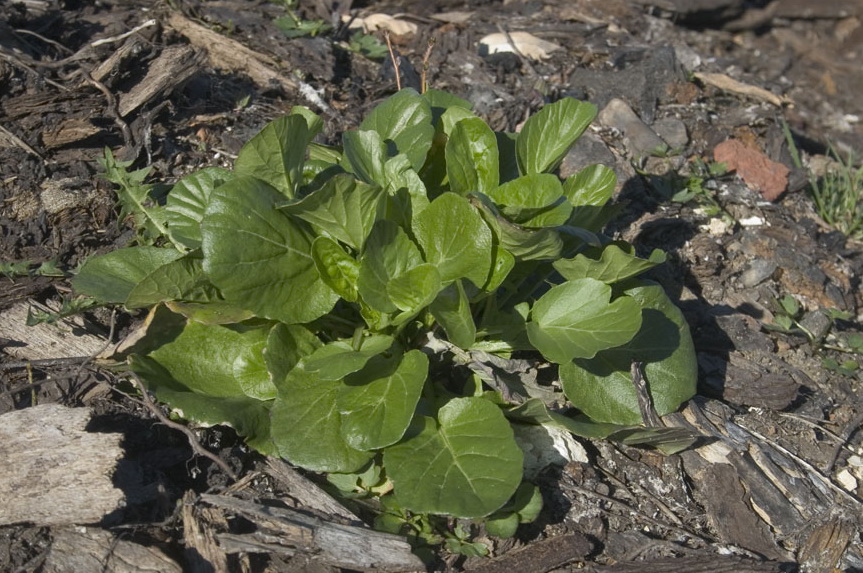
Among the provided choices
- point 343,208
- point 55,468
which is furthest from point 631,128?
point 55,468

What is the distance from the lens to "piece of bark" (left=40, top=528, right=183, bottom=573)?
7.27 feet

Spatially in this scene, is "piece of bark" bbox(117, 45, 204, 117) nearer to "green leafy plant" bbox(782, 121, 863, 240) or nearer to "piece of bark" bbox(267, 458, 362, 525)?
"piece of bark" bbox(267, 458, 362, 525)

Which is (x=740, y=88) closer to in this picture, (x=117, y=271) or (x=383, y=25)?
(x=383, y=25)

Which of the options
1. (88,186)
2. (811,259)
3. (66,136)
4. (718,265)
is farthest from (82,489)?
(811,259)

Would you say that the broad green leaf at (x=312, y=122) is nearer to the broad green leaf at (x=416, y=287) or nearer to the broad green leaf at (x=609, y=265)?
the broad green leaf at (x=416, y=287)

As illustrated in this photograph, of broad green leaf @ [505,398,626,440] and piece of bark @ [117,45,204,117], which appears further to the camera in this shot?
piece of bark @ [117,45,204,117]

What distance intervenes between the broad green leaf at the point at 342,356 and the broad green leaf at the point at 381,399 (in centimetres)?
5

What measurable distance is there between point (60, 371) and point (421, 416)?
111 centimetres

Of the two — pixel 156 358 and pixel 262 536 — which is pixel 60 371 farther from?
pixel 262 536

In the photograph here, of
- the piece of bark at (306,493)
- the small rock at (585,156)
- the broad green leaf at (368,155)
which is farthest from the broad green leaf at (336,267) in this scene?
the small rock at (585,156)

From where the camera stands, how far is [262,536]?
2355mm

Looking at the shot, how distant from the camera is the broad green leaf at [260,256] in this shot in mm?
2350

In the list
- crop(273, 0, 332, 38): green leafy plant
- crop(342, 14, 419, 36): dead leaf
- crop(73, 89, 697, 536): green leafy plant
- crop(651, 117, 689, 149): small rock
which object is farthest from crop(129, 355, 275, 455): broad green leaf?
crop(342, 14, 419, 36): dead leaf

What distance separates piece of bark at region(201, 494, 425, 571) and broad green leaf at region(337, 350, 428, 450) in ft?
0.80
